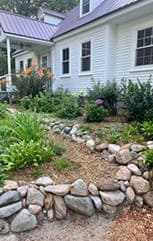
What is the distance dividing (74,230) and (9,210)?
0.85 m

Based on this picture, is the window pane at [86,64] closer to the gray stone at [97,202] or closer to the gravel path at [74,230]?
the gray stone at [97,202]

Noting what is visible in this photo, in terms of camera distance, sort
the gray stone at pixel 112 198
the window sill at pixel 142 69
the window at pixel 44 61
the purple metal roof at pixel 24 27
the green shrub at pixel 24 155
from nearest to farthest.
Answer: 1. the gray stone at pixel 112 198
2. the green shrub at pixel 24 155
3. the window sill at pixel 142 69
4. the purple metal roof at pixel 24 27
5. the window at pixel 44 61

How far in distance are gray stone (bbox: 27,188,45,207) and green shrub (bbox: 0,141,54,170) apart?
1.86ft

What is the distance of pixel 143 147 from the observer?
3.78 m

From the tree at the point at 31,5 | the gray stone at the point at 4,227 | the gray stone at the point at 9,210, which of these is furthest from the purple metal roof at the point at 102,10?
the tree at the point at 31,5

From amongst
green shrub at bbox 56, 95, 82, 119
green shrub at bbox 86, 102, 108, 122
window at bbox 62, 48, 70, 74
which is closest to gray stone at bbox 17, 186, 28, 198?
green shrub at bbox 86, 102, 108, 122

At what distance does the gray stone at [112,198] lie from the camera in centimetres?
292

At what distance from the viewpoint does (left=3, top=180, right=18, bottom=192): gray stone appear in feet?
9.06

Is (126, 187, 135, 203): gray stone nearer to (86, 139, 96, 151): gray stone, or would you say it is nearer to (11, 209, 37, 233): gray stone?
(86, 139, 96, 151): gray stone

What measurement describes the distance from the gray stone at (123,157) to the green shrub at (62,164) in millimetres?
843

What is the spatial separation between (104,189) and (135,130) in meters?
1.88

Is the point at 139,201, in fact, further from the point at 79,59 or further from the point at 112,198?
the point at 79,59

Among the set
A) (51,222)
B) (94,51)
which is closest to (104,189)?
(51,222)

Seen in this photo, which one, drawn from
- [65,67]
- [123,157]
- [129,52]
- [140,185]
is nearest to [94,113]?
[123,157]
